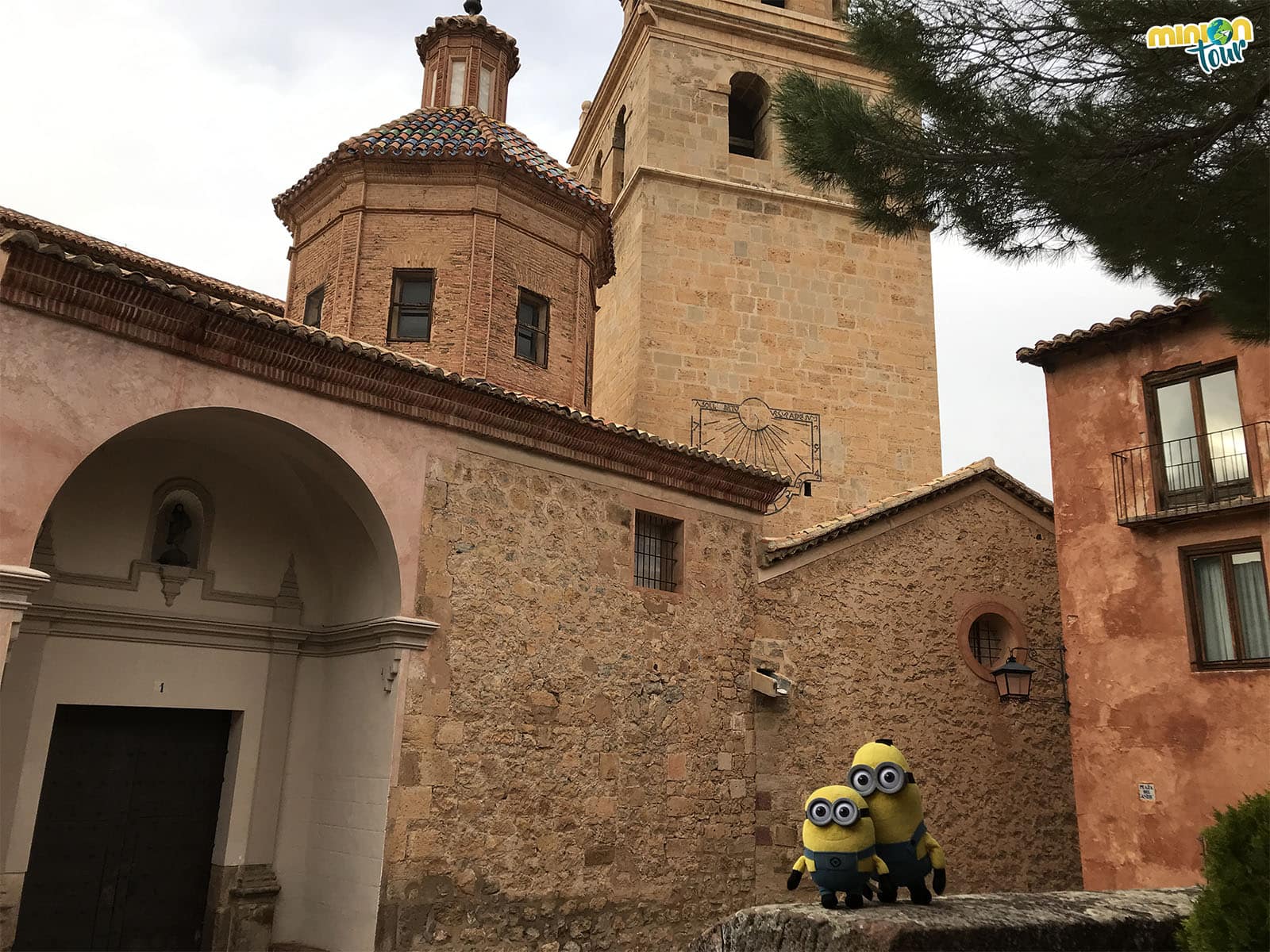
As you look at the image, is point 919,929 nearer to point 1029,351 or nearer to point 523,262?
point 1029,351

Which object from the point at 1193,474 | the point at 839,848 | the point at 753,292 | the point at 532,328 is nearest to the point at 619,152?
the point at 753,292

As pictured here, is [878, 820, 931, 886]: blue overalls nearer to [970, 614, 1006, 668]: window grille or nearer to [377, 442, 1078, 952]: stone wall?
[377, 442, 1078, 952]: stone wall

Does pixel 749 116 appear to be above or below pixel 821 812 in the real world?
above

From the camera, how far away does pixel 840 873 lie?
480cm

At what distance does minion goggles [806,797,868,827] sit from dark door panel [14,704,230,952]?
6.60m

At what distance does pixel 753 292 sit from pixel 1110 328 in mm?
7345

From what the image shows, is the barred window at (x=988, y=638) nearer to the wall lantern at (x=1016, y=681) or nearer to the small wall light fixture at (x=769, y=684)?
the wall lantern at (x=1016, y=681)

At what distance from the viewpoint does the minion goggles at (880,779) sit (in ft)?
17.1

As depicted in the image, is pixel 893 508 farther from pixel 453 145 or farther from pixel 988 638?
pixel 453 145

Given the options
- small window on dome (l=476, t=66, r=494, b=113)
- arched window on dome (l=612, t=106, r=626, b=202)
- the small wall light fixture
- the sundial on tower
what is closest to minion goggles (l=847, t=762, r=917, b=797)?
the small wall light fixture

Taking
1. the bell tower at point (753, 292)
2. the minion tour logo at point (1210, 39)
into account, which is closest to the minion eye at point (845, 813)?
the minion tour logo at point (1210, 39)

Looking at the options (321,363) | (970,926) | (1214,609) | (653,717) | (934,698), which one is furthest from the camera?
(934,698)

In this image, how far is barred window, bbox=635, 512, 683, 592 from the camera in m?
10.9

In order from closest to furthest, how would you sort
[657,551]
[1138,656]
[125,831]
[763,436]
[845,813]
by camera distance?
[845,813], [125,831], [1138,656], [657,551], [763,436]
